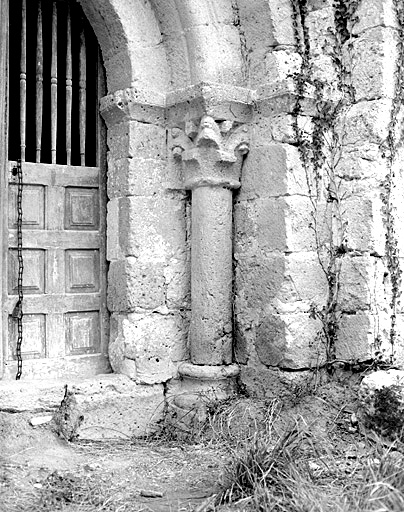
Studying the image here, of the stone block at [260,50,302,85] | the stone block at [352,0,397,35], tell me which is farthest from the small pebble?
the stone block at [352,0,397,35]

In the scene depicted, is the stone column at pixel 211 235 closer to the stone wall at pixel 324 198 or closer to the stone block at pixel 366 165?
the stone wall at pixel 324 198

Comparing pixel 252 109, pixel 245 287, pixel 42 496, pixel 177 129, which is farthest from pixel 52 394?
pixel 252 109

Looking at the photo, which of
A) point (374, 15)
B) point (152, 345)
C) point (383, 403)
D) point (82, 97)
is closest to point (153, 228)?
point (152, 345)

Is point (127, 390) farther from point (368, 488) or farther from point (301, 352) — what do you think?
point (368, 488)

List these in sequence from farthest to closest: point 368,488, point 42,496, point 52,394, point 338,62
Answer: point 338,62, point 52,394, point 42,496, point 368,488

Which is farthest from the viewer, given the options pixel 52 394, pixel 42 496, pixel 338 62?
pixel 338 62

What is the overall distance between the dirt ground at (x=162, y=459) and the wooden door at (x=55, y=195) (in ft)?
2.06

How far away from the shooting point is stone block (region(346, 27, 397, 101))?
4.98m

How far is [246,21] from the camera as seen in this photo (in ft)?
17.0

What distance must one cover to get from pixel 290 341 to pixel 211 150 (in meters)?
1.33

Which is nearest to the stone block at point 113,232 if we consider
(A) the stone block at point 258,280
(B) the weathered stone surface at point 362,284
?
(A) the stone block at point 258,280

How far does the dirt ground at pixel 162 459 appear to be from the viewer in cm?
382

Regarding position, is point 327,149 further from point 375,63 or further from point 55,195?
point 55,195

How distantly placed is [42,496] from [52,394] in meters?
1.05
